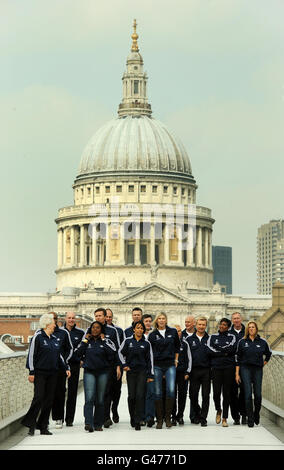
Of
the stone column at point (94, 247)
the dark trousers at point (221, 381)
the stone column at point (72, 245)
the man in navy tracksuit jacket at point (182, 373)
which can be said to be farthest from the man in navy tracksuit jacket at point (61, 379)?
the stone column at point (72, 245)

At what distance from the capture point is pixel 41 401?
90.7 feet

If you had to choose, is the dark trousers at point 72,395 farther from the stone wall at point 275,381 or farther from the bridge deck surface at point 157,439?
the stone wall at point 275,381

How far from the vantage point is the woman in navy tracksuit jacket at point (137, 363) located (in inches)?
1147

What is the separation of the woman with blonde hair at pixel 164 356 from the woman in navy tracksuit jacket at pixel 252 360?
1.37 meters

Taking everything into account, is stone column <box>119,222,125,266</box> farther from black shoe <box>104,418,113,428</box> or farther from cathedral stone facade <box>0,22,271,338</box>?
black shoe <box>104,418,113,428</box>

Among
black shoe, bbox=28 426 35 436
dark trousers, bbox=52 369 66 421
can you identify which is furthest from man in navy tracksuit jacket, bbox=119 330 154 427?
black shoe, bbox=28 426 35 436

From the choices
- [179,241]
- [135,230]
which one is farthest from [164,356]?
[179,241]

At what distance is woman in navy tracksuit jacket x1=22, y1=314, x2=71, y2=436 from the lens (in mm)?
27531

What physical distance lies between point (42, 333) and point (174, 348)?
3378 millimetres

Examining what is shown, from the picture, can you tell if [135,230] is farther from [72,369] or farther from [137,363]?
[137,363]

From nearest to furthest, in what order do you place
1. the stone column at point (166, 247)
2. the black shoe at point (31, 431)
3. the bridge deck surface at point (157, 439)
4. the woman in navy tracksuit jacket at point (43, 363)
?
the bridge deck surface at point (157, 439), the black shoe at point (31, 431), the woman in navy tracksuit jacket at point (43, 363), the stone column at point (166, 247)

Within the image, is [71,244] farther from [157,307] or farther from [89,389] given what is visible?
[89,389]

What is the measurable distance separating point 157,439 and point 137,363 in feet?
11.4
